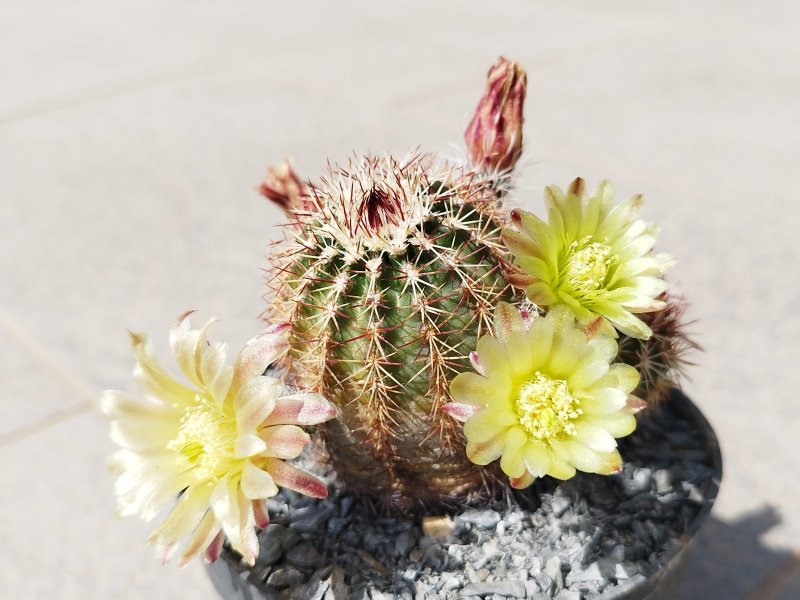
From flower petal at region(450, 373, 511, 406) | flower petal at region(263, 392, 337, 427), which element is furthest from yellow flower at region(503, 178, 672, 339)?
flower petal at region(263, 392, 337, 427)

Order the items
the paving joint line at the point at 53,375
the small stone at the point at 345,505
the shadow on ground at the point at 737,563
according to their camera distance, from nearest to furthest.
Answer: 1. the small stone at the point at 345,505
2. the shadow on ground at the point at 737,563
3. the paving joint line at the point at 53,375

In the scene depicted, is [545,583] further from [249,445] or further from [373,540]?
[249,445]

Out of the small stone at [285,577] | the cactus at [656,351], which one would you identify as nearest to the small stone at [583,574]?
the cactus at [656,351]

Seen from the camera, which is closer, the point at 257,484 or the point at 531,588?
the point at 257,484

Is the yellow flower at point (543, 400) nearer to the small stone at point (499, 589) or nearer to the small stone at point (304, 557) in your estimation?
the small stone at point (499, 589)

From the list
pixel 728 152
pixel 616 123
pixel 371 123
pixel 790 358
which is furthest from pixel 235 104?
pixel 790 358

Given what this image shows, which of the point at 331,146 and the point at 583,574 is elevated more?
the point at 583,574

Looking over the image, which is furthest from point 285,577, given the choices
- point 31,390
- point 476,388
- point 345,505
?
point 31,390

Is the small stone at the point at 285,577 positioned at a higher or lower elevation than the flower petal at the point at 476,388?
lower
